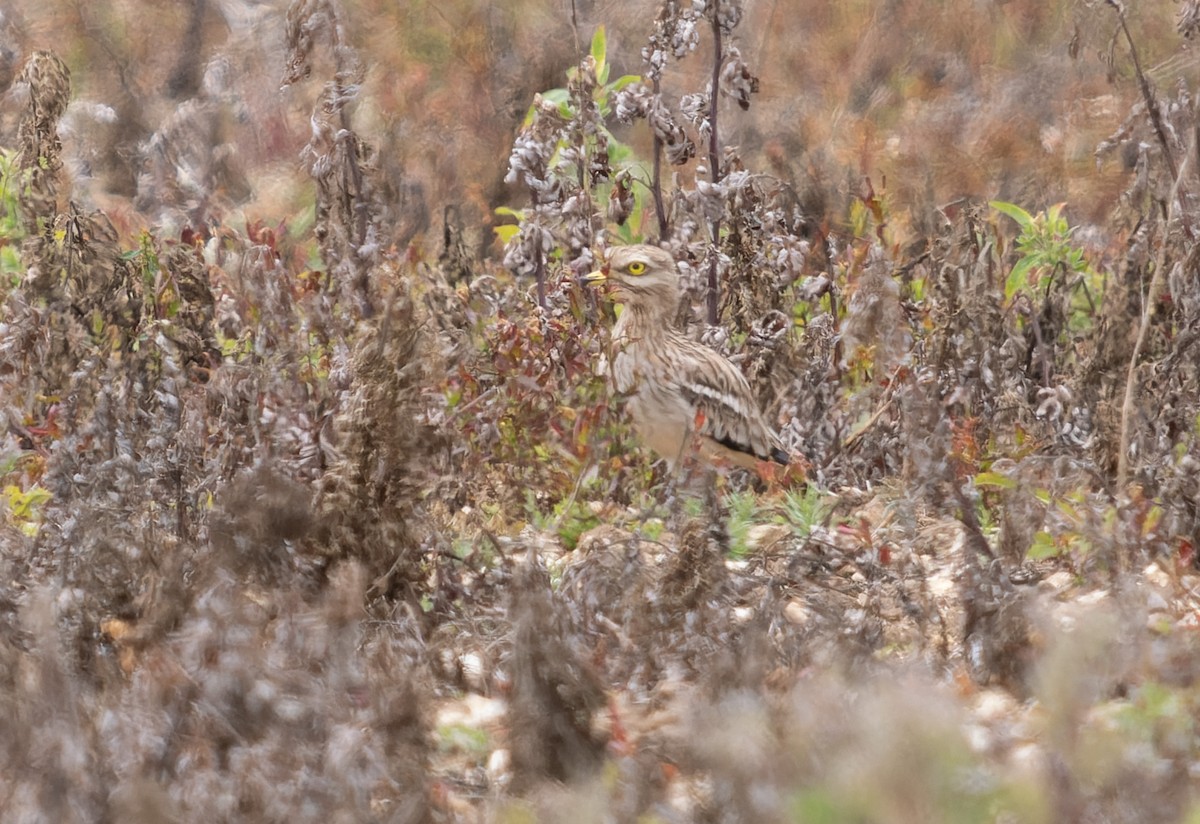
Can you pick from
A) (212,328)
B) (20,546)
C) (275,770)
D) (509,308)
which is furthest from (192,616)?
(509,308)

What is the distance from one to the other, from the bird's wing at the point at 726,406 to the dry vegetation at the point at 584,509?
0.44 feet

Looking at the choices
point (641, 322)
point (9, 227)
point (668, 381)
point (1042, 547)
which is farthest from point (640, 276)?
point (9, 227)

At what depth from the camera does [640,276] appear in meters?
4.82

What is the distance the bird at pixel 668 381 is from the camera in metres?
4.66

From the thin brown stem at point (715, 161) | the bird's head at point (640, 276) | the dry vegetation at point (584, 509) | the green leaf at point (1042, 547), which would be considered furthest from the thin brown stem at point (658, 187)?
the green leaf at point (1042, 547)

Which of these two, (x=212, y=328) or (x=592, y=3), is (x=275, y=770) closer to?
(x=212, y=328)

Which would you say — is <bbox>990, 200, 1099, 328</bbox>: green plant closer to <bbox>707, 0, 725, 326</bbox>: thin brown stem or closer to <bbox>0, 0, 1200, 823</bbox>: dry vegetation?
<bbox>0, 0, 1200, 823</bbox>: dry vegetation

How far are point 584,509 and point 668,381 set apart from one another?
0.54m

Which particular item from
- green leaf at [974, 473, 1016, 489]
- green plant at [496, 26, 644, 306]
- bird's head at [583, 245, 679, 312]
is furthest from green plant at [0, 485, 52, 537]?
green leaf at [974, 473, 1016, 489]

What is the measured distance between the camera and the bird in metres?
4.66

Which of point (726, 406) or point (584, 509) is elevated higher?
point (726, 406)

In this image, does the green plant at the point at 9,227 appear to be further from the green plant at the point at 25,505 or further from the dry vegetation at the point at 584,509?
the green plant at the point at 25,505

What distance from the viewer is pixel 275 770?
100 inches

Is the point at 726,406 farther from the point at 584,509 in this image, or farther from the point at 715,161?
the point at 715,161
